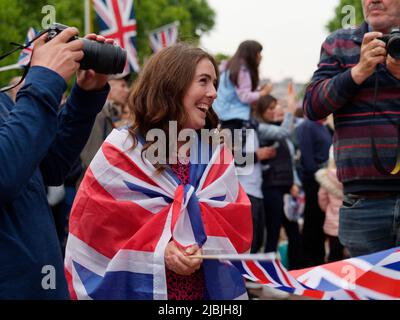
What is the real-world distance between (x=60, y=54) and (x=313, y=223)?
252 inches

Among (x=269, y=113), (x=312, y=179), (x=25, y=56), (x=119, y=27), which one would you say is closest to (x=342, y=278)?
(x=25, y=56)

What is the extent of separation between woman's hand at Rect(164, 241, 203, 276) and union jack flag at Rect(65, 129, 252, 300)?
0.10 feet

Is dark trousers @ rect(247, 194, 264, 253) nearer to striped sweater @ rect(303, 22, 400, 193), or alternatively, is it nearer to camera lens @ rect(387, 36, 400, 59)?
striped sweater @ rect(303, 22, 400, 193)

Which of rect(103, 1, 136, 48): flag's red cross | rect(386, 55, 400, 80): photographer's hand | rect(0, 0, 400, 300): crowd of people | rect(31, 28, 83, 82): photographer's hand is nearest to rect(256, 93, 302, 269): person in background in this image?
rect(103, 1, 136, 48): flag's red cross

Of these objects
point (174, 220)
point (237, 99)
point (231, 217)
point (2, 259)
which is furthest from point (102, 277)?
point (237, 99)

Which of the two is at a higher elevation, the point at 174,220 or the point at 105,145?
the point at 105,145

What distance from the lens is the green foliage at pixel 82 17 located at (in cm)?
1187

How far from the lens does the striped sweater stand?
3461mm

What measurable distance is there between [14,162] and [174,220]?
3.69 feet

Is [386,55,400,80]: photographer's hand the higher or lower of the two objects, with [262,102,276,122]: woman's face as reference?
higher

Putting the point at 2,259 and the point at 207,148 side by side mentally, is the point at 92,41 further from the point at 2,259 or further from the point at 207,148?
the point at 207,148

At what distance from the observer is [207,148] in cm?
341

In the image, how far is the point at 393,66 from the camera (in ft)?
11.2

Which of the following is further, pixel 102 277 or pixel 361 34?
pixel 361 34
